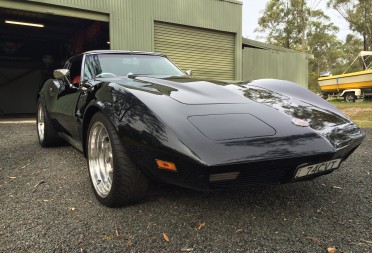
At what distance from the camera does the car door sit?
303cm

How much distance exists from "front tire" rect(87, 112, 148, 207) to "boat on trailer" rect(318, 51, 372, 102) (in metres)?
15.3

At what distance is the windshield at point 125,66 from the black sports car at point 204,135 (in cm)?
46

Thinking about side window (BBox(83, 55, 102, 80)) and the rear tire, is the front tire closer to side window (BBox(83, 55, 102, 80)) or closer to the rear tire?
side window (BBox(83, 55, 102, 80))

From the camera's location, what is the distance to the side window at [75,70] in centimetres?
346

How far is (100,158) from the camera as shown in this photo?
2.53m

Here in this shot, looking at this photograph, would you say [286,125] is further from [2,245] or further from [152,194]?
[2,245]

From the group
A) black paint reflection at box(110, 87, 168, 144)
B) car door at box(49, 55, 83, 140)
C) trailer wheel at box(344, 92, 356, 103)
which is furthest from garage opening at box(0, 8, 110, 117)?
trailer wheel at box(344, 92, 356, 103)

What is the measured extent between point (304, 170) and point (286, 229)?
366mm

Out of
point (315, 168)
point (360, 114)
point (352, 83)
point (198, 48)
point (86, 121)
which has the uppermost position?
point (198, 48)

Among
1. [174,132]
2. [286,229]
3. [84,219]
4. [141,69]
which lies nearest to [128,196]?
[84,219]

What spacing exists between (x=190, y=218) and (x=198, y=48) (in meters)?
9.43

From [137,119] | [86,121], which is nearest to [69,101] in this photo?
[86,121]

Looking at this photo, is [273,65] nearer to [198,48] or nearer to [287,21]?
[198,48]

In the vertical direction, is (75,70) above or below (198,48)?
below
